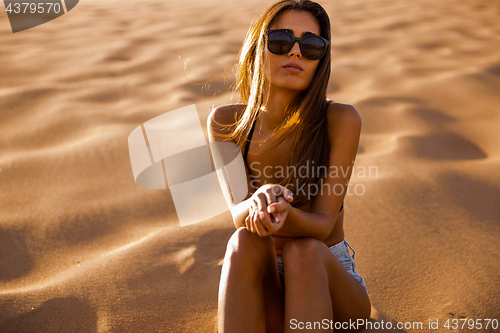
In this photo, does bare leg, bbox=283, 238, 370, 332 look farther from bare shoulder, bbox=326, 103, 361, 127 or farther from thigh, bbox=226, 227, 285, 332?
bare shoulder, bbox=326, 103, 361, 127

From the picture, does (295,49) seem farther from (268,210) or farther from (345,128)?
(268,210)

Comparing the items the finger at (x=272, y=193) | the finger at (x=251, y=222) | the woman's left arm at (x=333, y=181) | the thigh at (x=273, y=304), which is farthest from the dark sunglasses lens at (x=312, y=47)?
the thigh at (x=273, y=304)

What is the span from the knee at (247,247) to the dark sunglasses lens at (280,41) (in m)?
0.77

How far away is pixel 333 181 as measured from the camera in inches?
66.0

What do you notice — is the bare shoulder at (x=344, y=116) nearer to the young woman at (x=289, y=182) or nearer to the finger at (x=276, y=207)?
the young woman at (x=289, y=182)

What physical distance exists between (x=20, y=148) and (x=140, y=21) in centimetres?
449

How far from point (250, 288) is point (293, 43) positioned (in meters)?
1.01

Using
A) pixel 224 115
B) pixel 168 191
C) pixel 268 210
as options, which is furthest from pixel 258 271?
pixel 168 191

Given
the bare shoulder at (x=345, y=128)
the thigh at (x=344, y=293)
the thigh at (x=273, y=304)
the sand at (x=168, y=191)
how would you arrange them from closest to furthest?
the thigh at (x=344, y=293), the thigh at (x=273, y=304), the bare shoulder at (x=345, y=128), the sand at (x=168, y=191)

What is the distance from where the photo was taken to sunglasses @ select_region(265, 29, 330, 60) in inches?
66.4

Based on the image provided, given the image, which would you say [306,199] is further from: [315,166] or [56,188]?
[56,188]

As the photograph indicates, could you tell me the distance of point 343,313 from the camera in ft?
5.20

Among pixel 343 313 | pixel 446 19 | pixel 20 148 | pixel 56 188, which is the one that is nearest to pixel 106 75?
pixel 20 148

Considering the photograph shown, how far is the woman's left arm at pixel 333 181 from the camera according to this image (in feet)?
5.10
